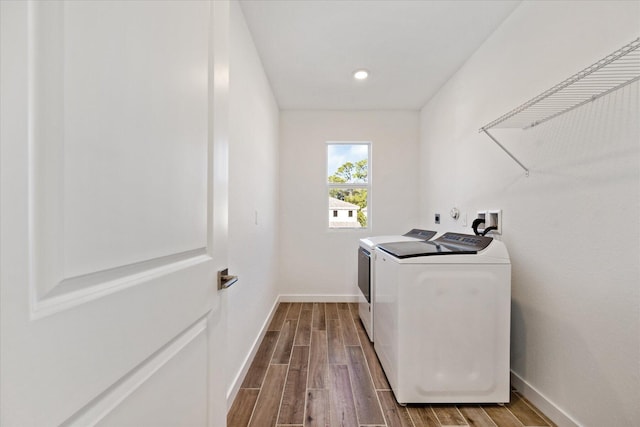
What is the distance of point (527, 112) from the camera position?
5.08ft

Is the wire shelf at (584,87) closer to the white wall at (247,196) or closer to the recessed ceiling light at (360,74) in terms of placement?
the recessed ceiling light at (360,74)

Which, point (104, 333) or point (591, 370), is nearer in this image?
point (104, 333)

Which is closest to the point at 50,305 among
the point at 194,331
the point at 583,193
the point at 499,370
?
the point at 194,331

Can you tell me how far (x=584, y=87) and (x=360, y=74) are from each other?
1808mm

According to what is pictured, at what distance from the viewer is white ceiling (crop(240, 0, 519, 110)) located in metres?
1.87

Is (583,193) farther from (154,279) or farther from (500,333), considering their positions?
(154,279)

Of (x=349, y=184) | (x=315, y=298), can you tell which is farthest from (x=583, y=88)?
(x=315, y=298)

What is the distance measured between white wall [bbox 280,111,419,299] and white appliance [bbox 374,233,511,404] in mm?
1957

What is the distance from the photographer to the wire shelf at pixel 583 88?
1057 mm

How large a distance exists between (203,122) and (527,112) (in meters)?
1.66

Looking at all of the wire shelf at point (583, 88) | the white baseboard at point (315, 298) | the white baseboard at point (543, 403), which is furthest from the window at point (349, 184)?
the white baseboard at point (543, 403)

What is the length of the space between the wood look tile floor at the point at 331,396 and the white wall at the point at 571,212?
380 mm

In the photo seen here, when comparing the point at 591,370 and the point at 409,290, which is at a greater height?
the point at 409,290

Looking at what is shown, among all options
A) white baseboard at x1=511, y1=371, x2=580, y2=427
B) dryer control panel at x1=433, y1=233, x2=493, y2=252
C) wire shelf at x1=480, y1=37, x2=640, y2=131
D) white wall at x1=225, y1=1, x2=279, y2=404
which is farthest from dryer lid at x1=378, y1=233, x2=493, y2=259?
white wall at x1=225, y1=1, x2=279, y2=404
